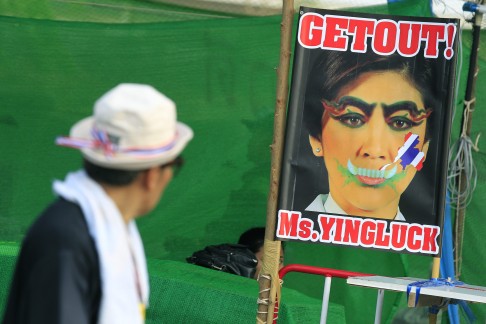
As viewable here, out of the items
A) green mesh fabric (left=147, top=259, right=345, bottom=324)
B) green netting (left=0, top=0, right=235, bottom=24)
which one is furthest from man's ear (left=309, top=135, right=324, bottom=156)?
green netting (left=0, top=0, right=235, bottom=24)

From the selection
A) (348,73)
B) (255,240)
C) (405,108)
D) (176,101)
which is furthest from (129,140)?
(255,240)

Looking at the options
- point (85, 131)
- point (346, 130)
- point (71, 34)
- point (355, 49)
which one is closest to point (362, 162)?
point (346, 130)

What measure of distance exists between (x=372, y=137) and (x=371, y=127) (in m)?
0.05

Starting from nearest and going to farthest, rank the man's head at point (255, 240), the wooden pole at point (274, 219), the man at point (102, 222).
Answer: the man at point (102, 222)
the wooden pole at point (274, 219)
the man's head at point (255, 240)

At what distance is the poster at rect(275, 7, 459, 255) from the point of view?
17.6ft

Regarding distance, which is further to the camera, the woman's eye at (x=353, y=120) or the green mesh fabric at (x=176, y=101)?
the green mesh fabric at (x=176, y=101)

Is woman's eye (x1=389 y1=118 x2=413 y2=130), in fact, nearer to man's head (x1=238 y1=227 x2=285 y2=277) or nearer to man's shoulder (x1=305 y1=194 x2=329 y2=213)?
man's shoulder (x1=305 y1=194 x2=329 y2=213)

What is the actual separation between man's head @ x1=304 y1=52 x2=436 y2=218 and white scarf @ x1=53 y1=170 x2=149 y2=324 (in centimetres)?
308

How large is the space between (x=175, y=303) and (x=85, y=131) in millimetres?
3288

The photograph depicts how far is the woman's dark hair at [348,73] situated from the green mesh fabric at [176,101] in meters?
1.08

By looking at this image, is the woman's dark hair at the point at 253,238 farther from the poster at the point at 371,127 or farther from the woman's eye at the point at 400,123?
the woman's eye at the point at 400,123

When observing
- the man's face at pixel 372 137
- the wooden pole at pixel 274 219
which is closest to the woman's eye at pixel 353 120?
the man's face at pixel 372 137

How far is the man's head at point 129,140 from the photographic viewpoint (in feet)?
7.66

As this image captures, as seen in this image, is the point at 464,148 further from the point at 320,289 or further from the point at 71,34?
the point at 71,34
